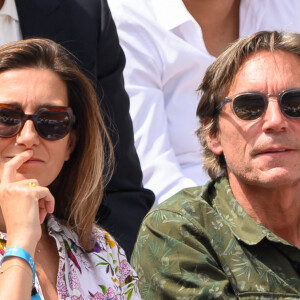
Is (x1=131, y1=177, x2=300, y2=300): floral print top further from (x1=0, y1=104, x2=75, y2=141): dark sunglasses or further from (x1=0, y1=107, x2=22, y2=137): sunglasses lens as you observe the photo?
(x1=0, y1=107, x2=22, y2=137): sunglasses lens

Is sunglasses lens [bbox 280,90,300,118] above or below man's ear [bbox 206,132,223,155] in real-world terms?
above

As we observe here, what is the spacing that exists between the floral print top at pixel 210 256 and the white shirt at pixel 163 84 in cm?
106

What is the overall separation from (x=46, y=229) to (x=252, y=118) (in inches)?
36.0

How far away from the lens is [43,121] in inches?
120

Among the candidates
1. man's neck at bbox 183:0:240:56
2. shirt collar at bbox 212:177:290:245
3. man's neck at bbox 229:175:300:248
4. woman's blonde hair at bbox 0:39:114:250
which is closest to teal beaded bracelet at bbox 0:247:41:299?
woman's blonde hair at bbox 0:39:114:250

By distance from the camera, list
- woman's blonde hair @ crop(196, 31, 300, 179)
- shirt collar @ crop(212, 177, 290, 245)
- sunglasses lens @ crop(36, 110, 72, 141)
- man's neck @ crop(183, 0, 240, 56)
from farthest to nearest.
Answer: man's neck @ crop(183, 0, 240, 56), woman's blonde hair @ crop(196, 31, 300, 179), shirt collar @ crop(212, 177, 290, 245), sunglasses lens @ crop(36, 110, 72, 141)

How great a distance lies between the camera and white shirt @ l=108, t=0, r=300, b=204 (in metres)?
4.59

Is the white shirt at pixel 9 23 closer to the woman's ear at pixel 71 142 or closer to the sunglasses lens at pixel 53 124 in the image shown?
the woman's ear at pixel 71 142

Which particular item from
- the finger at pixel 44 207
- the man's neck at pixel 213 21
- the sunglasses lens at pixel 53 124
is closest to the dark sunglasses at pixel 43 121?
the sunglasses lens at pixel 53 124

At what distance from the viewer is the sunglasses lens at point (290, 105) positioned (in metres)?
3.54

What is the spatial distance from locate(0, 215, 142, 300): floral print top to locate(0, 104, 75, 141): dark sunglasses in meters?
0.34

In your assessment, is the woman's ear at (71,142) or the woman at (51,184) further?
the woman's ear at (71,142)

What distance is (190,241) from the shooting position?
3.35 meters

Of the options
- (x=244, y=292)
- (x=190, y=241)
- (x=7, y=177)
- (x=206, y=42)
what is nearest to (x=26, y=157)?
(x=7, y=177)
